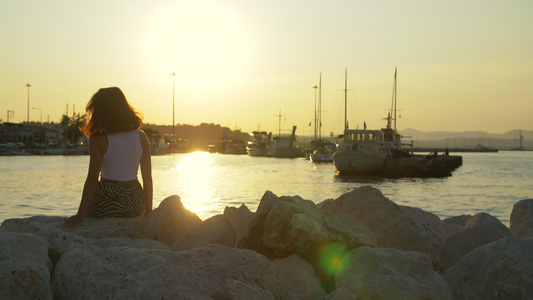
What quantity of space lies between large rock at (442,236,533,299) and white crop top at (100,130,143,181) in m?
3.14

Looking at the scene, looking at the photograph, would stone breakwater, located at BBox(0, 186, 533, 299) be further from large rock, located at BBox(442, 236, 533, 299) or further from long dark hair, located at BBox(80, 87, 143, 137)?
long dark hair, located at BBox(80, 87, 143, 137)

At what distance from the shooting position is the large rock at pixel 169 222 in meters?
5.67

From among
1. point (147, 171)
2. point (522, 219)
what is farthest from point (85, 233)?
point (522, 219)

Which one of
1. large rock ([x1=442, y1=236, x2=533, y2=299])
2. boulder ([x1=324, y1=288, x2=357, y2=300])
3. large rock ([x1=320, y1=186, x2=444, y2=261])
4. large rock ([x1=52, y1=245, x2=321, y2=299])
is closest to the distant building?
large rock ([x1=320, y1=186, x2=444, y2=261])

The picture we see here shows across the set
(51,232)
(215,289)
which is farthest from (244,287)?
(51,232)

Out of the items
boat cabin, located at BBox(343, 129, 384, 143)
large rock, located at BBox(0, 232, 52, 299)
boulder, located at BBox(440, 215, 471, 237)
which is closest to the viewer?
large rock, located at BBox(0, 232, 52, 299)

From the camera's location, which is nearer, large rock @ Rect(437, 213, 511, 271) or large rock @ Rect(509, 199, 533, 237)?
large rock @ Rect(437, 213, 511, 271)

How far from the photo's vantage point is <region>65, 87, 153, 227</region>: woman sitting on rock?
5.26 m

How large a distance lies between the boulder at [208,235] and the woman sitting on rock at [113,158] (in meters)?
0.67

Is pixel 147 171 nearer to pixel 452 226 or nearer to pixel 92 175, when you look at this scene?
pixel 92 175

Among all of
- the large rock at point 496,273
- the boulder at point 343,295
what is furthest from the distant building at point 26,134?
the boulder at point 343,295

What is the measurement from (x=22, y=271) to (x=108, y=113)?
2.19 m

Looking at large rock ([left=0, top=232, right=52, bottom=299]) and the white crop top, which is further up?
the white crop top

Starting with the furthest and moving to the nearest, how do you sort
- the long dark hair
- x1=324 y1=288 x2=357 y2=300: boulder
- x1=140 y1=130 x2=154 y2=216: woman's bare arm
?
1. x1=140 y1=130 x2=154 y2=216: woman's bare arm
2. the long dark hair
3. x1=324 y1=288 x2=357 y2=300: boulder
